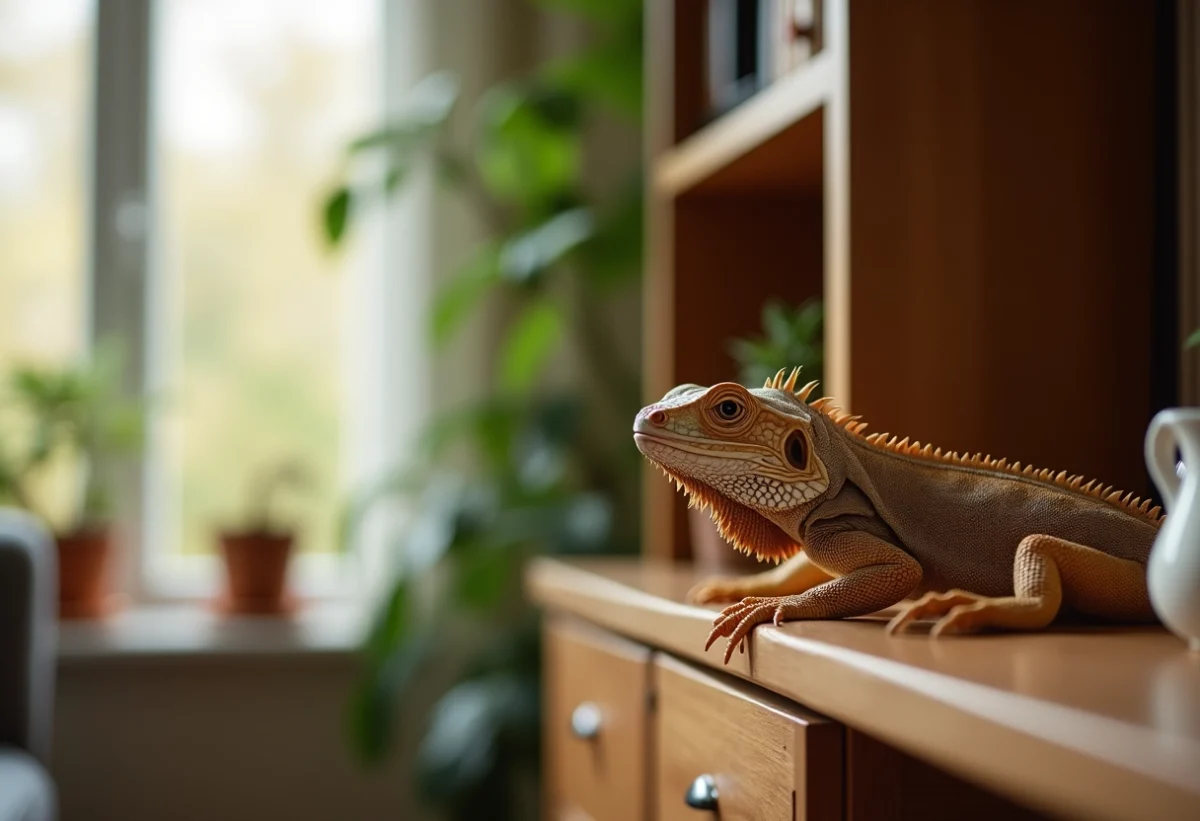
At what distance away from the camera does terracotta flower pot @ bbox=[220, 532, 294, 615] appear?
7.29 ft

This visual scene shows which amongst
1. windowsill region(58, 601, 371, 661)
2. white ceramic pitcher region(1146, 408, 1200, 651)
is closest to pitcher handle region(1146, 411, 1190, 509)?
white ceramic pitcher region(1146, 408, 1200, 651)

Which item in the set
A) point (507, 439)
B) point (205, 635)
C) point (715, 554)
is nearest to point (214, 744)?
point (205, 635)

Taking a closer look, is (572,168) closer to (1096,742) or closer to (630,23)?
(630,23)

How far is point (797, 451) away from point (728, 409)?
0.17 feet

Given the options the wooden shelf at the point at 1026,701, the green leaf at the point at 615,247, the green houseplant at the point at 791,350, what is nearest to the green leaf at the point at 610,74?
the green leaf at the point at 615,247

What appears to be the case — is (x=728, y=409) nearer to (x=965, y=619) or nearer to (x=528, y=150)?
(x=965, y=619)

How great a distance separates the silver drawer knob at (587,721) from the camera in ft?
3.69

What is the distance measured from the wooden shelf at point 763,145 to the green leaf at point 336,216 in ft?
2.19

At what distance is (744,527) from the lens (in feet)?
2.53

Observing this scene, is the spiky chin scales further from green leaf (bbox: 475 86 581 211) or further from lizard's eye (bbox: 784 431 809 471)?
green leaf (bbox: 475 86 581 211)

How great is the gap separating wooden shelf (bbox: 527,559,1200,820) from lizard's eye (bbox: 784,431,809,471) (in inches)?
3.7

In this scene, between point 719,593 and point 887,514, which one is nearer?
point 887,514

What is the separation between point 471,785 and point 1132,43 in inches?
55.7

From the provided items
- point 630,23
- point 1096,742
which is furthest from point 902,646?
point 630,23
